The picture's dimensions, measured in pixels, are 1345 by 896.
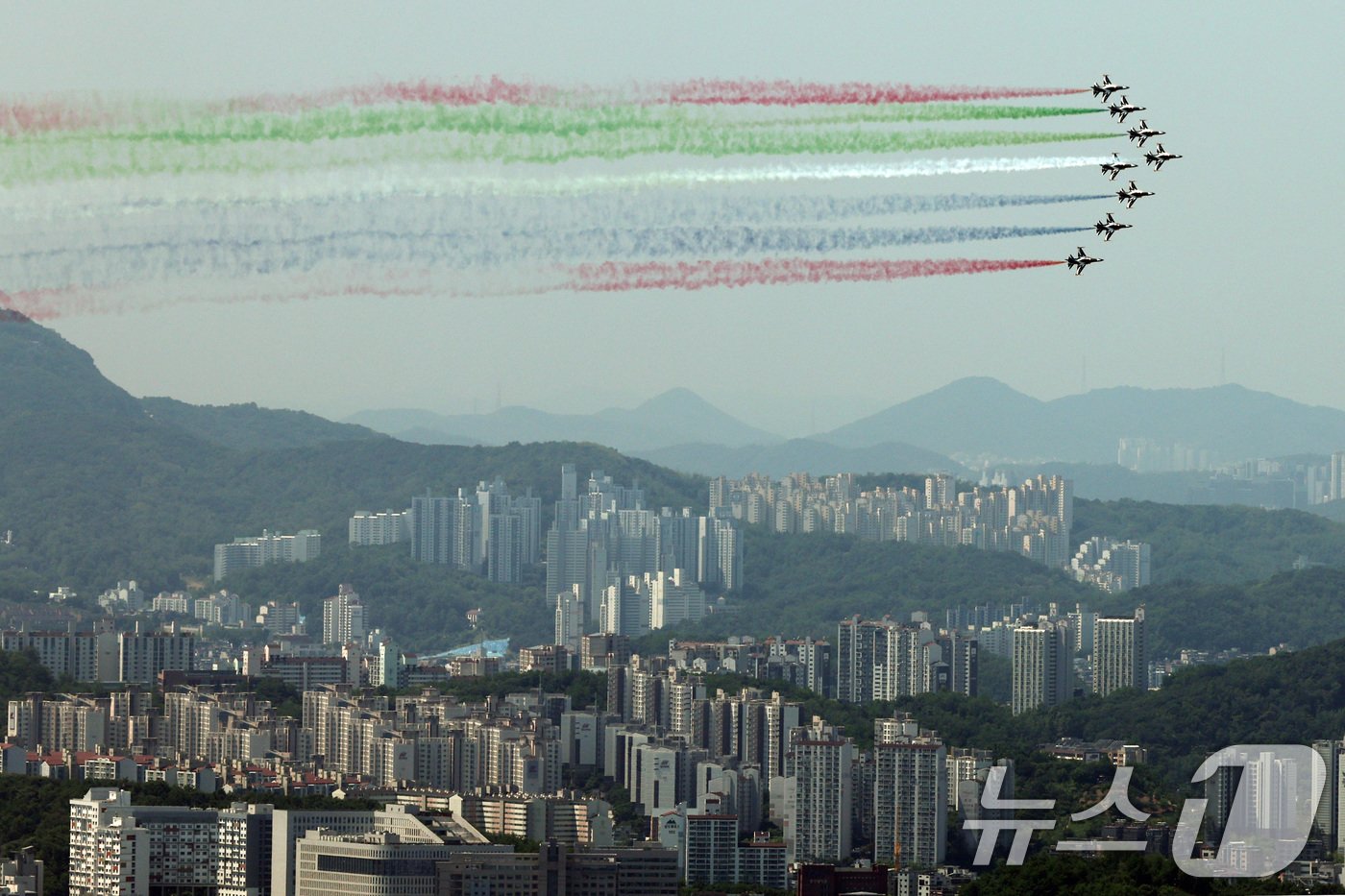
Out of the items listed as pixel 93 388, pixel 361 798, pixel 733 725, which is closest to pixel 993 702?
pixel 733 725

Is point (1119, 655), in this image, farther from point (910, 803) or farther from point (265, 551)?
point (265, 551)

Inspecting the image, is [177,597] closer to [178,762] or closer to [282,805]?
[178,762]

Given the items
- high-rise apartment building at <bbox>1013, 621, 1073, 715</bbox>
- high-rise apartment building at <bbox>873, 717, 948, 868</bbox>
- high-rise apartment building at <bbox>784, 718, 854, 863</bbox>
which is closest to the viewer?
high-rise apartment building at <bbox>873, 717, 948, 868</bbox>

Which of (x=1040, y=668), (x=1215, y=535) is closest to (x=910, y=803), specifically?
(x=1040, y=668)

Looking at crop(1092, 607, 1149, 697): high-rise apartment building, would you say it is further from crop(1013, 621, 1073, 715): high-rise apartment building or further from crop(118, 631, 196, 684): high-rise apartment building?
crop(118, 631, 196, 684): high-rise apartment building

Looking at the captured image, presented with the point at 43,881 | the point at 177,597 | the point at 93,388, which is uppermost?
the point at 93,388

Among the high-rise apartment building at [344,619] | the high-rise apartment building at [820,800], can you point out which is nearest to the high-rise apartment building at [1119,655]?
the high-rise apartment building at [820,800]

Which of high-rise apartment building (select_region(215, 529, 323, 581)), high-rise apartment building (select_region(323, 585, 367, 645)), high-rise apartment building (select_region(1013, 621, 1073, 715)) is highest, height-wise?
high-rise apartment building (select_region(215, 529, 323, 581))

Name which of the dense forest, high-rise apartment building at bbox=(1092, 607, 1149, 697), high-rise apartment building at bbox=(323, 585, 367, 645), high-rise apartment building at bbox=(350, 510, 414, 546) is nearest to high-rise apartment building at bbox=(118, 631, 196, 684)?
high-rise apartment building at bbox=(1092, 607, 1149, 697)

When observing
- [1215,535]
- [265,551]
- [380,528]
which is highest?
[1215,535]

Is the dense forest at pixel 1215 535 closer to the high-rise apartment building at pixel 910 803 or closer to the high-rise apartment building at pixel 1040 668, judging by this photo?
the high-rise apartment building at pixel 1040 668

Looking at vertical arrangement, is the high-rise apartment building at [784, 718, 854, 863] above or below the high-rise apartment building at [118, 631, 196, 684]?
below
